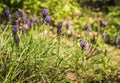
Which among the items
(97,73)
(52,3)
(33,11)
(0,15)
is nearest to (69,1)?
(52,3)

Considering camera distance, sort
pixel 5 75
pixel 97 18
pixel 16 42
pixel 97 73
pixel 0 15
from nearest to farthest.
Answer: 1. pixel 5 75
2. pixel 16 42
3. pixel 97 73
4. pixel 0 15
5. pixel 97 18

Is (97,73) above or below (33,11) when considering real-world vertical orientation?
below

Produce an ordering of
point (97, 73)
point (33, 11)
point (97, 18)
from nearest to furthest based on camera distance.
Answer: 1. point (97, 73)
2. point (33, 11)
3. point (97, 18)

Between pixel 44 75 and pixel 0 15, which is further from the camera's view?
pixel 0 15

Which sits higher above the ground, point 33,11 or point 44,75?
point 33,11

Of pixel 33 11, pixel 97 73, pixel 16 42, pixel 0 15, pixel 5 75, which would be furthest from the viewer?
pixel 33 11

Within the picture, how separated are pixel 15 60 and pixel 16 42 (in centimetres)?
29

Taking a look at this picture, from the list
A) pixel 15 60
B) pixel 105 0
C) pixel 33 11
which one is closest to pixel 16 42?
pixel 15 60

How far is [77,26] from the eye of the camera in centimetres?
686

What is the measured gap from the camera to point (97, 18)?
789 centimetres

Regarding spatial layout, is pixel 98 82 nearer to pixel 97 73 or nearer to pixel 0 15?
pixel 97 73

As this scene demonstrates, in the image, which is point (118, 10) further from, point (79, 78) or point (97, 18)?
point (79, 78)

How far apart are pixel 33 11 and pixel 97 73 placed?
287cm

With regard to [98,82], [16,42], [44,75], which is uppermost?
[16,42]
